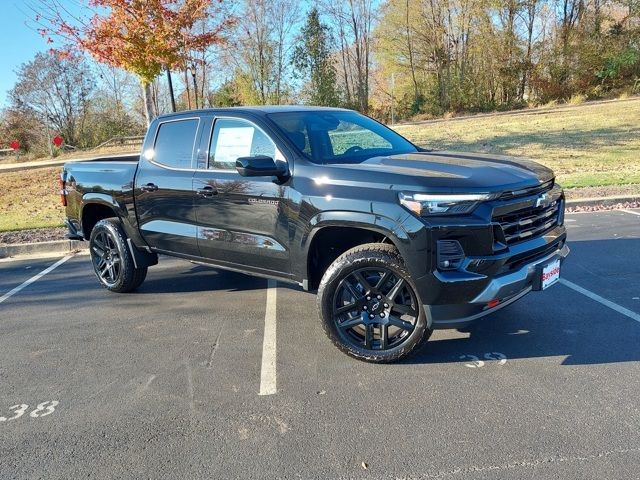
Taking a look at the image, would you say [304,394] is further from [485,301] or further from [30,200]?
[30,200]

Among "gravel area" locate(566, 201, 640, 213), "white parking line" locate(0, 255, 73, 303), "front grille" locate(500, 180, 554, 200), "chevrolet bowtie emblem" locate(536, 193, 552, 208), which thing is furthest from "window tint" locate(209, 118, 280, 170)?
"gravel area" locate(566, 201, 640, 213)

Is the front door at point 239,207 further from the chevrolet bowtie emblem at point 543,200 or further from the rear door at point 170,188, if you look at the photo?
the chevrolet bowtie emblem at point 543,200

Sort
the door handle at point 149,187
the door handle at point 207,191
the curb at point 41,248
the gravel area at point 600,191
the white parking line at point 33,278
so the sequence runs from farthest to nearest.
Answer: the gravel area at point 600,191
the curb at point 41,248
the white parking line at point 33,278
the door handle at point 149,187
the door handle at point 207,191

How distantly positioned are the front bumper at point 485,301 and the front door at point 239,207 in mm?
1308

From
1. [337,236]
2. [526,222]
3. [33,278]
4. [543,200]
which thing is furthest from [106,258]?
[543,200]

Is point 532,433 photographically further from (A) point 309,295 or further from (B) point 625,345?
(A) point 309,295

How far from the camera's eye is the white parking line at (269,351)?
3.64m

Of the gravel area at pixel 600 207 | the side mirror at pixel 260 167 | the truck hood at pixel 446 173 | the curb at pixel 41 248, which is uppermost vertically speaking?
the side mirror at pixel 260 167

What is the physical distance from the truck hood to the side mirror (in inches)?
15.7

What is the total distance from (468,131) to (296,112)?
16997 millimetres

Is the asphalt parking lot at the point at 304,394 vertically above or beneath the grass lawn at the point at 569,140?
beneath

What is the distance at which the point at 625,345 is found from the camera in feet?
12.9

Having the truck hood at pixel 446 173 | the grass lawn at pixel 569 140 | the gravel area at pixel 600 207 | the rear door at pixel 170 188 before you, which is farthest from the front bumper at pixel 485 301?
the grass lawn at pixel 569 140

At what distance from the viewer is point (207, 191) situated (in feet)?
15.2
